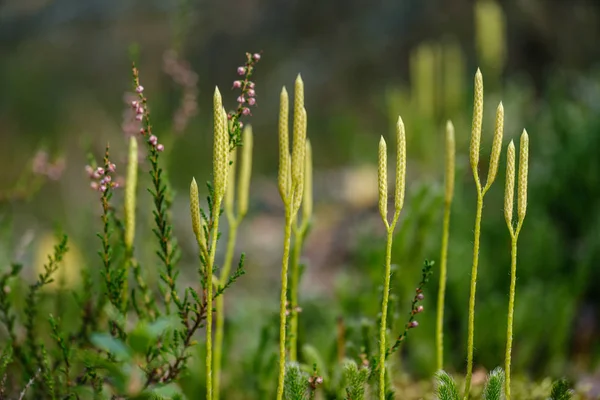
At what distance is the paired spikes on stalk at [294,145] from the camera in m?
0.77

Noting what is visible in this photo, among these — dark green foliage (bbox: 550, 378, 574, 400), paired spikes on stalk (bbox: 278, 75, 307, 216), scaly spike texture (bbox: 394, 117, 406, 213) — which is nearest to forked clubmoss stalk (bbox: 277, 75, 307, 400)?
paired spikes on stalk (bbox: 278, 75, 307, 216)

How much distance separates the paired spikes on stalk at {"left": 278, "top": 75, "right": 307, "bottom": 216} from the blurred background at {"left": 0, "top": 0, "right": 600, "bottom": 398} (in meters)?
0.45

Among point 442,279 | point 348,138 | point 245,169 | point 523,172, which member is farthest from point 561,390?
point 348,138

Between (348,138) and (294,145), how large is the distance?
3011mm

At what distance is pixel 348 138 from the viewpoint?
377 cm

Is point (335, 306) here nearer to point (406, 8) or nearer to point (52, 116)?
point (52, 116)

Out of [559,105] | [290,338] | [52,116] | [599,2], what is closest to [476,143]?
[290,338]

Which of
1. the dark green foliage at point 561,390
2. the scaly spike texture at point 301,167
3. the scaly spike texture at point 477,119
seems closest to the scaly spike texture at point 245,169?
the scaly spike texture at point 301,167

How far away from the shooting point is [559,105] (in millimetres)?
2824

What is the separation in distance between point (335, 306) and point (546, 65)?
3.50 metres

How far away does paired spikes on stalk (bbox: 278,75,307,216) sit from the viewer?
2.53 ft

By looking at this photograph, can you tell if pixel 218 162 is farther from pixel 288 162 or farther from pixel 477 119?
pixel 477 119

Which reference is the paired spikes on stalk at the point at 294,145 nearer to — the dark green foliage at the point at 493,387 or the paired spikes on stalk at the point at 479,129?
the paired spikes on stalk at the point at 479,129

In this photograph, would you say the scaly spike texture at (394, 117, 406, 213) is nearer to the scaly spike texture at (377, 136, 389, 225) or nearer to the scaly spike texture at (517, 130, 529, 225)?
the scaly spike texture at (377, 136, 389, 225)
